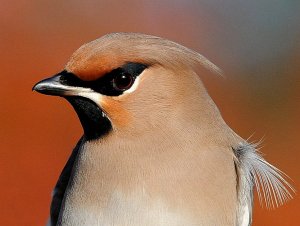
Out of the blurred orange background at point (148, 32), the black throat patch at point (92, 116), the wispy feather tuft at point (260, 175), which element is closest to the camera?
the black throat patch at point (92, 116)

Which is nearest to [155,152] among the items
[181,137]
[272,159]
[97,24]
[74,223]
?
[181,137]

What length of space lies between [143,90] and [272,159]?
6656 mm

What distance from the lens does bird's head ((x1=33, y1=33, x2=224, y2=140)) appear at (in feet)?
17.2

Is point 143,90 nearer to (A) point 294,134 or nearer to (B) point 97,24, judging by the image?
(A) point 294,134

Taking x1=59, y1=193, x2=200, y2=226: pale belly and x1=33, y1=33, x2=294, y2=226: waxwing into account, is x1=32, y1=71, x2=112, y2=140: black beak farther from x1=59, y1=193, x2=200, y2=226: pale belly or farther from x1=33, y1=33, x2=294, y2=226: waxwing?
x1=59, y1=193, x2=200, y2=226: pale belly

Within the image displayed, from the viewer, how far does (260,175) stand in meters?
5.87

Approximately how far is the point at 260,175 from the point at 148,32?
26.0ft

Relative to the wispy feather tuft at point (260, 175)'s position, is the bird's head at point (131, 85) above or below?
above

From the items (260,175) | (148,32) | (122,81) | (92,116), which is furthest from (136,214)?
(148,32)

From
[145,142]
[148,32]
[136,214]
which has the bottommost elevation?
[136,214]

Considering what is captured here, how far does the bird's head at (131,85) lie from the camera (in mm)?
5238

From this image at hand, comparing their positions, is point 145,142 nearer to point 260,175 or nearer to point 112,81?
point 112,81

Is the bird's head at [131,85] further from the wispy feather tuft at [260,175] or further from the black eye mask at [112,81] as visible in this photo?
the wispy feather tuft at [260,175]

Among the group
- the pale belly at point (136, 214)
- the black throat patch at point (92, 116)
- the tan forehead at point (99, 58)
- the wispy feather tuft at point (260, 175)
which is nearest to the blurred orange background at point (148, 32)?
the wispy feather tuft at point (260, 175)
